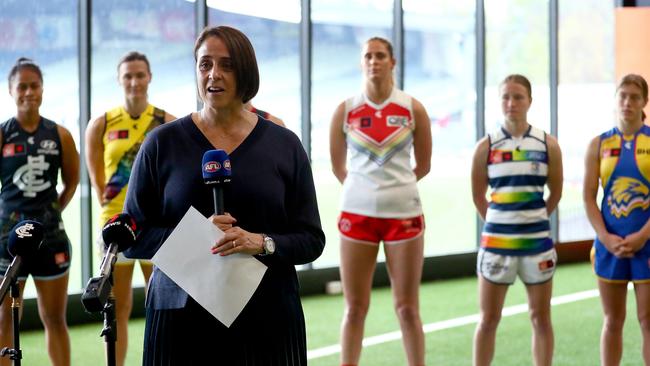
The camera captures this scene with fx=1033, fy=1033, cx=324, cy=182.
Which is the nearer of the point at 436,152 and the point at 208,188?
the point at 208,188

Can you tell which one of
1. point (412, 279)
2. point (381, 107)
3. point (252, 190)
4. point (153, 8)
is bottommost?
point (412, 279)

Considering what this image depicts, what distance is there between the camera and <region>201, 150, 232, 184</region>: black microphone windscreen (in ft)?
7.21

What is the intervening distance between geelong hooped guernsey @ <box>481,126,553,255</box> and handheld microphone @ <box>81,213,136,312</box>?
253cm

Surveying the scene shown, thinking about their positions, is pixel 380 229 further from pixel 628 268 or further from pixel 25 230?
pixel 25 230

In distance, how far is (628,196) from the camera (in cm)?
446

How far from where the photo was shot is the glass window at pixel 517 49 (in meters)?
9.33

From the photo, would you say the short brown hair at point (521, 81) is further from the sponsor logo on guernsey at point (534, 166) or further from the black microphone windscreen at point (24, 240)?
the black microphone windscreen at point (24, 240)

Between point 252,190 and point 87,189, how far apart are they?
464 centimetres

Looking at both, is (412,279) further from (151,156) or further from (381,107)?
(151,156)

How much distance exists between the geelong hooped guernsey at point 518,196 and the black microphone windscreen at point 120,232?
2.54 m

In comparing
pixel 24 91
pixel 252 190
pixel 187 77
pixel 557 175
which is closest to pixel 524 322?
pixel 557 175

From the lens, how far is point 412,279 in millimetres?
4504

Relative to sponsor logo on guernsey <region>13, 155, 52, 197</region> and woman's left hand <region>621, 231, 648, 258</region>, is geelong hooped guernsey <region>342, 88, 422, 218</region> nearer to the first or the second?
woman's left hand <region>621, 231, 648, 258</region>

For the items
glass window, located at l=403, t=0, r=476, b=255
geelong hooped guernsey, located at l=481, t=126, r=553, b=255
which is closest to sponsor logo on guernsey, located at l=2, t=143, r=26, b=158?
geelong hooped guernsey, located at l=481, t=126, r=553, b=255
